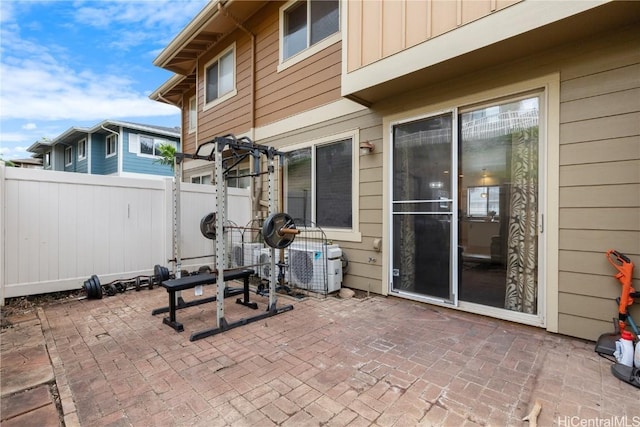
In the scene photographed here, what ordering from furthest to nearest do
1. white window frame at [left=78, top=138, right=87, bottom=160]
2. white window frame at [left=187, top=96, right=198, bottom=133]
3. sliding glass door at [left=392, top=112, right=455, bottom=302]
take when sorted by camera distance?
white window frame at [left=78, top=138, right=87, bottom=160]
white window frame at [left=187, top=96, right=198, bottom=133]
sliding glass door at [left=392, top=112, right=455, bottom=302]

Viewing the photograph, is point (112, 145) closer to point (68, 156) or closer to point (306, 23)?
point (68, 156)

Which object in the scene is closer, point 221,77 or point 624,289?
point 624,289

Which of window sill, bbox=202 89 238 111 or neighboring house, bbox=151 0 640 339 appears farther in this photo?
window sill, bbox=202 89 238 111

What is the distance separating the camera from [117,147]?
13.1 metres

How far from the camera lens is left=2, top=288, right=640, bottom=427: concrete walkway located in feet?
5.89

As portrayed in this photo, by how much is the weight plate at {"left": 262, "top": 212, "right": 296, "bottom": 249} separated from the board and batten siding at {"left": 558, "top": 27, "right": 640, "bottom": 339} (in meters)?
2.84

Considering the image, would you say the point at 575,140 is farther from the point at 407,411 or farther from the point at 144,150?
the point at 144,150

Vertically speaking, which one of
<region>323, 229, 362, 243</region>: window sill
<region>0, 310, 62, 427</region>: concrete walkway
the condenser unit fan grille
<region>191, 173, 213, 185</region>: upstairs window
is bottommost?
<region>0, 310, 62, 427</region>: concrete walkway

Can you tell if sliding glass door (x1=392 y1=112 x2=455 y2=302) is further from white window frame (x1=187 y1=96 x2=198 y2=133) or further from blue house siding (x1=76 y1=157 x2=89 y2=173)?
blue house siding (x1=76 y1=157 x2=89 y2=173)

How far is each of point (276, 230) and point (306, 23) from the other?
13.3 feet

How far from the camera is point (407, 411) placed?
5.98ft

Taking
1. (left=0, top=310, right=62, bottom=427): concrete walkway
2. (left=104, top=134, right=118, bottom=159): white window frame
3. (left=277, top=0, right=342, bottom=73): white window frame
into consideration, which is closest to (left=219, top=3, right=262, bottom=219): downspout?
(left=277, top=0, right=342, bottom=73): white window frame

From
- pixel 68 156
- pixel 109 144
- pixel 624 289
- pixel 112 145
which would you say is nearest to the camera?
pixel 624 289

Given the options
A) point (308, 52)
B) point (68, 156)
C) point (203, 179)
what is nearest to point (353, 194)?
point (308, 52)
